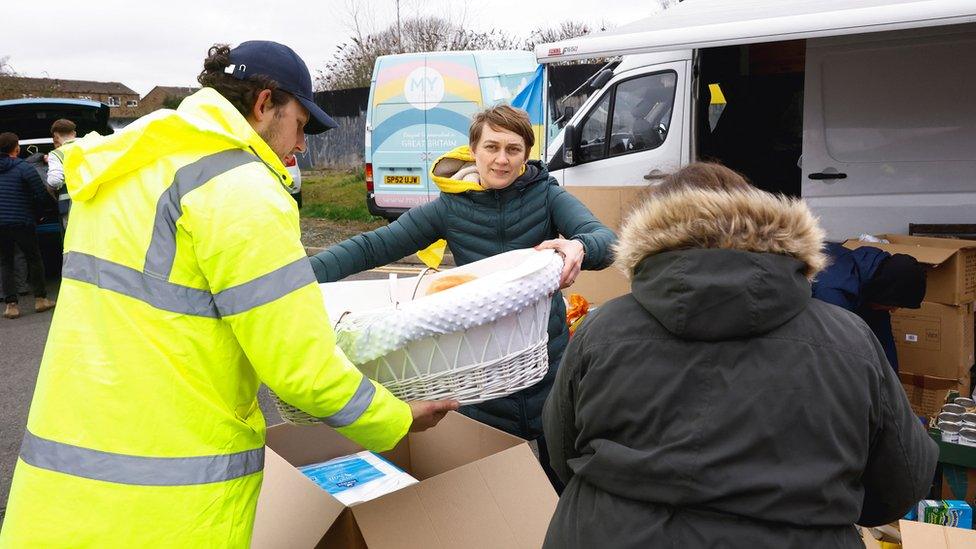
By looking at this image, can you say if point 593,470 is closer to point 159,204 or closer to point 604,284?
point 159,204

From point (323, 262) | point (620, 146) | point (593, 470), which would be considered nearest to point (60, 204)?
point (620, 146)

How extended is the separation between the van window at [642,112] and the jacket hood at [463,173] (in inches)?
143

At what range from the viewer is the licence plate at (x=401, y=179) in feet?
32.8

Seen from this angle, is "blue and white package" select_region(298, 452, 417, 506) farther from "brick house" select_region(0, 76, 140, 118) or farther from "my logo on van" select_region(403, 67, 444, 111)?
"brick house" select_region(0, 76, 140, 118)

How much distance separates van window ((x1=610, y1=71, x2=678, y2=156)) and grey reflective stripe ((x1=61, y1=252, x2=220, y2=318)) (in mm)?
5070

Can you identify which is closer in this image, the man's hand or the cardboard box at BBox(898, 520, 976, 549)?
the man's hand

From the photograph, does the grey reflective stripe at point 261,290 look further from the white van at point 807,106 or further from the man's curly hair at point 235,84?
the white van at point 807,106

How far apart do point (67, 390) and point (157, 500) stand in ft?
0.80

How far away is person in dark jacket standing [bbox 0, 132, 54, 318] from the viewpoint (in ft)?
23.4

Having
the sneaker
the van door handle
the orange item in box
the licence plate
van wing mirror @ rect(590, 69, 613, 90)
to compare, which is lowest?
the sneaker

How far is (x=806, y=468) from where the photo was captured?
1.18m

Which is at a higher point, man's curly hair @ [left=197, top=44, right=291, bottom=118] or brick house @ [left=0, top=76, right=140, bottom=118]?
brick house @ [left=0, top=76, right=140, bottom=118]

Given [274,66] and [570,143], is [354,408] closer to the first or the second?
[274,66]

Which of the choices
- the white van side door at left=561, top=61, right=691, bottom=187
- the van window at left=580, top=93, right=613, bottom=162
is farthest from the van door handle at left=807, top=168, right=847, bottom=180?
the van window at left=580, top=93, right=613, bottom=162
